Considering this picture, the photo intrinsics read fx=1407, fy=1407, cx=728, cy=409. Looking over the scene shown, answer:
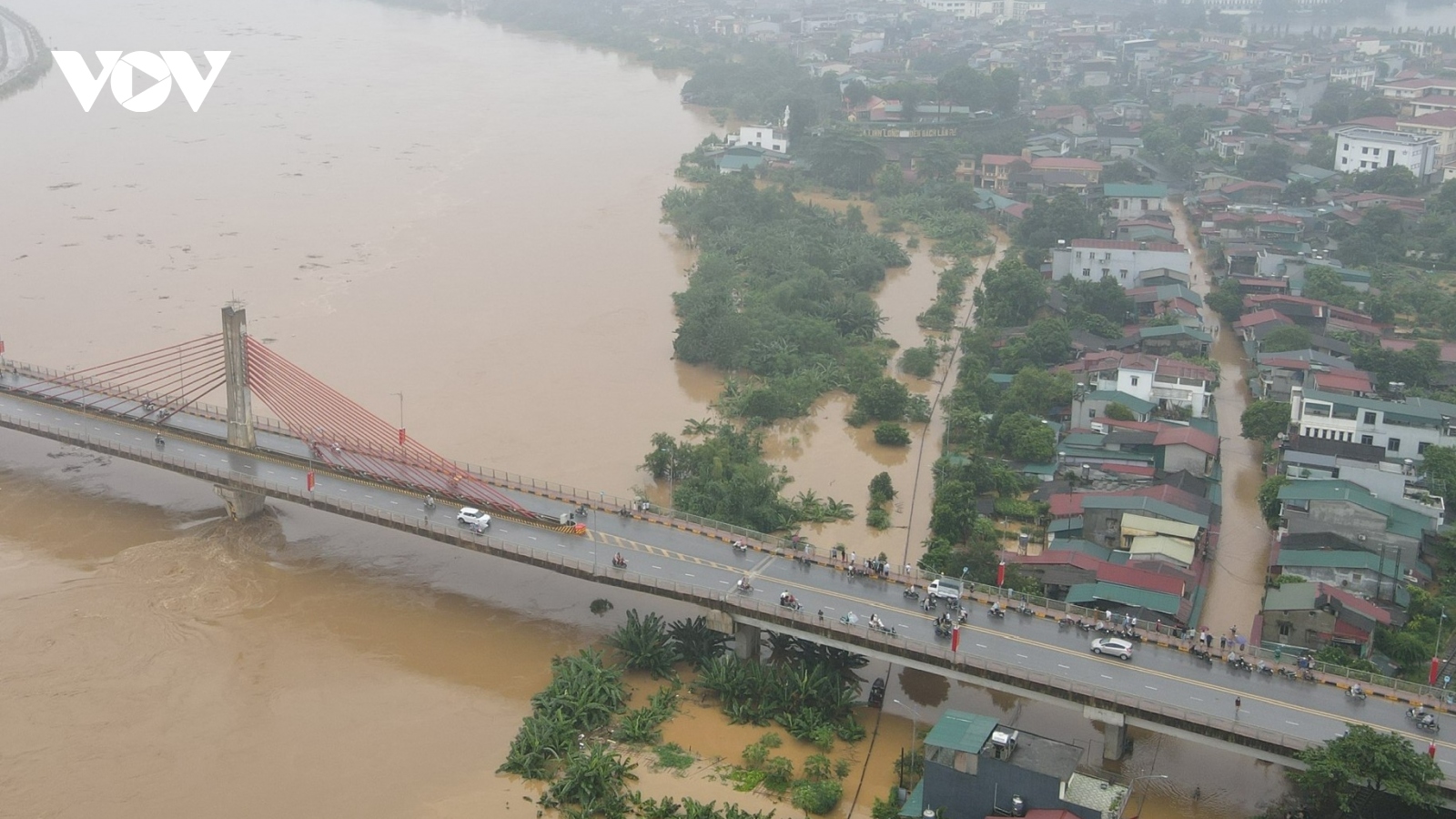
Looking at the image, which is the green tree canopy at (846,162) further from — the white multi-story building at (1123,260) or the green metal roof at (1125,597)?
the green metal roof at (1125,597)

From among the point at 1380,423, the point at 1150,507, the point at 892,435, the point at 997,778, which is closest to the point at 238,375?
the point at 892,435

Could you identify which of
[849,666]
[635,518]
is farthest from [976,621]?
[635,518]

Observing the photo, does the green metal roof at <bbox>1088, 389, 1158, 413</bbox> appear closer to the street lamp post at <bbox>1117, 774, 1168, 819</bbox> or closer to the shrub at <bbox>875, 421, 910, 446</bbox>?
the shrub at <bbox>875, 421, 910, 446</bbox>

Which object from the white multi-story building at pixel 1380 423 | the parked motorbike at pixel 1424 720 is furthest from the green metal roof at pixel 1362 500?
the parked motorbike at pixel 1424 720

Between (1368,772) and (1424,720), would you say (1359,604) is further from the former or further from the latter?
(1368,772)

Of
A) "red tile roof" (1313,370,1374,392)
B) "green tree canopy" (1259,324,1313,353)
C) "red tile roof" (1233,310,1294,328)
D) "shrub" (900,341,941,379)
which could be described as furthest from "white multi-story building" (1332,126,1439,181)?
"shrub" (900,341,941,379)

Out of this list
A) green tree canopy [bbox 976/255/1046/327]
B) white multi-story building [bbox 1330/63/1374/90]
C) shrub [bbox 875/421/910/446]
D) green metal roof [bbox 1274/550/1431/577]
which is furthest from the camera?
white multi-story building [bbox 1330/63/1374/90]
